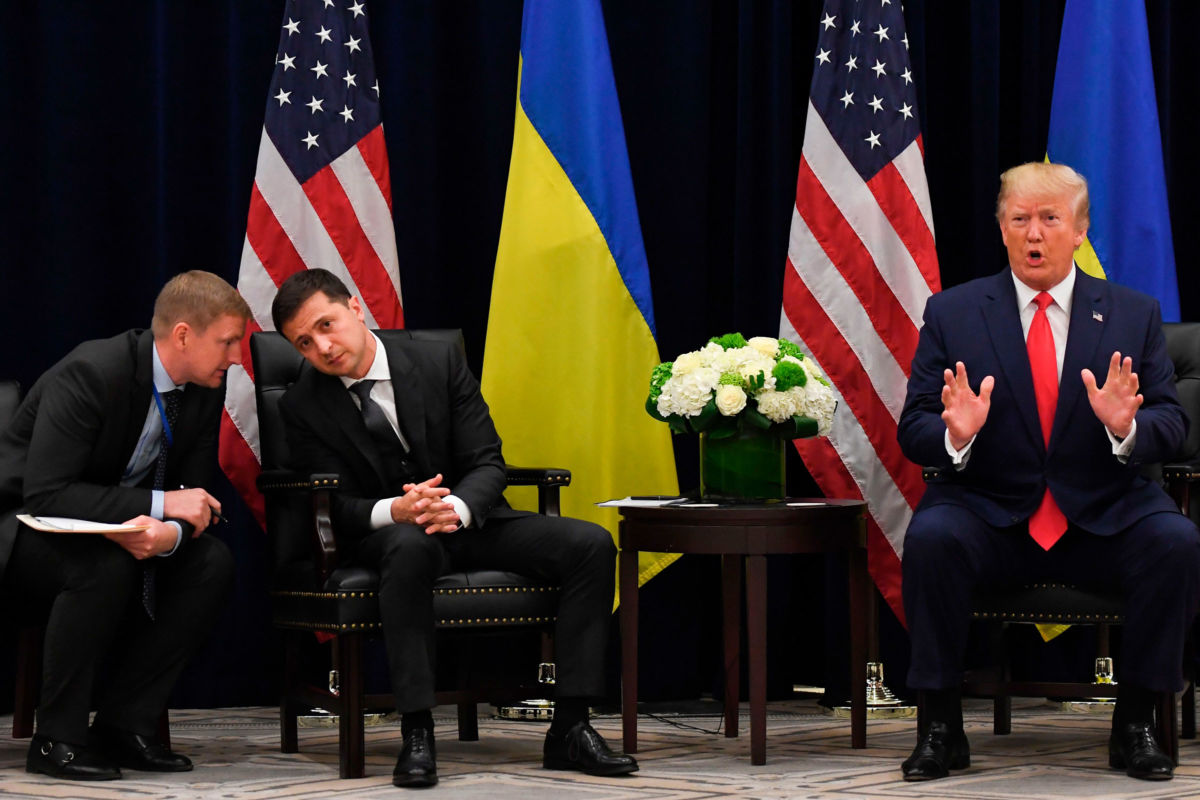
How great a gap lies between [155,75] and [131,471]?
1.51 meters

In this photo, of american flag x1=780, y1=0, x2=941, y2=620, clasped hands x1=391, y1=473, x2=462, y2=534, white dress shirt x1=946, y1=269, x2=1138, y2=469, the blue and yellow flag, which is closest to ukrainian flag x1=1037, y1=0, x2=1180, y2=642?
the blue and yellow flag

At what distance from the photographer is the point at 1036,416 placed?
343cm

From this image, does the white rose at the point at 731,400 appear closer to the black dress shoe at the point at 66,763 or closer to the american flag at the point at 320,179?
the american flag at the point at 320,179

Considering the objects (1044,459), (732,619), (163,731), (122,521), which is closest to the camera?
(122,521)

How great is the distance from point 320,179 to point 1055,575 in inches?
88.9

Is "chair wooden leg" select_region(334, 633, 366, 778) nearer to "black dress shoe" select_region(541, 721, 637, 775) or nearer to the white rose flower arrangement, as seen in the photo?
"black dress shoe" select_region(541, 721, 637, 775)

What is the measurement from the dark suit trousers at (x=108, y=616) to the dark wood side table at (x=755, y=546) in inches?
37.5

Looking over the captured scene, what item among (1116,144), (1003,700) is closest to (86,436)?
(1003,700)

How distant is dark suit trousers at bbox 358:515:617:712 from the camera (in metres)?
3.16

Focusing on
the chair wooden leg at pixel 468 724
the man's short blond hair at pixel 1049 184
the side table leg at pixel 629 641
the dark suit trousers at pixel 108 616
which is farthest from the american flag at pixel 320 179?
the man's short blond hair at pixel 1049 184

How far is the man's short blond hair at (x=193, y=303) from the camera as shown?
3387mm

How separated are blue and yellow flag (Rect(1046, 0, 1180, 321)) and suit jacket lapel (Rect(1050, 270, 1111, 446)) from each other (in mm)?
968

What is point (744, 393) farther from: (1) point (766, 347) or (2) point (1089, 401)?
(2) point (1089, 401)

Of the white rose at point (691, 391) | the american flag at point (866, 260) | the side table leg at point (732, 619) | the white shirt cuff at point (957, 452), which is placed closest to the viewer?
the white shirt cuff at point (957, 452)
